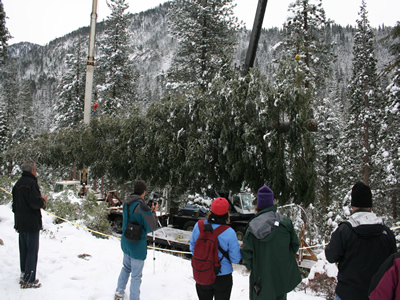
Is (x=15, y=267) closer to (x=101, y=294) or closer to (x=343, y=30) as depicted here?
(x=101, y=294)

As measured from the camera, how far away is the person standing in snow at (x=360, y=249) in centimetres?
286

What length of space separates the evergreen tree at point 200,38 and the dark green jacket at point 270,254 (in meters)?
16.6

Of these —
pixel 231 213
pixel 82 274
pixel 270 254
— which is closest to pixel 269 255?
pixel 270 254

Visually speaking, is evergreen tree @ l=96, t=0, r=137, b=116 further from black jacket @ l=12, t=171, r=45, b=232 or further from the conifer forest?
black jacket @ l=12, t=171, r=45, b=232

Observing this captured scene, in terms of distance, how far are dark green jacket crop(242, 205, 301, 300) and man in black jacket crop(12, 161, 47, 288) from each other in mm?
3105

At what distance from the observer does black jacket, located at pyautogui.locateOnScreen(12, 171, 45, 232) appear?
434 centimetres

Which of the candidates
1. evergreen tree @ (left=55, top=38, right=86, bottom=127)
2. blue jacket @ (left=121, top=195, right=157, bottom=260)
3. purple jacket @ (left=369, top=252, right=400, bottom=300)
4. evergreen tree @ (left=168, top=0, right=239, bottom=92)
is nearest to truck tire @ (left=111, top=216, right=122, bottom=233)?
evergreen tree @ (left=168, top=0, right=239, bottom=92)

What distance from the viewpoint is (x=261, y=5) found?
12.0m

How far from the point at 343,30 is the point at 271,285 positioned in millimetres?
203983

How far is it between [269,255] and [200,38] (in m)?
18.4

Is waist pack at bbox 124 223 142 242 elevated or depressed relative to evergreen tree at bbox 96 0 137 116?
depressed

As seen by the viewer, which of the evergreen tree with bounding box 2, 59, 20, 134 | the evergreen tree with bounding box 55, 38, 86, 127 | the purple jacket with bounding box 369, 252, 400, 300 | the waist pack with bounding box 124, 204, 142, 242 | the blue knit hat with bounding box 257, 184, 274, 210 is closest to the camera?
the purple jacket with bounding box 369, 252, 400, 300

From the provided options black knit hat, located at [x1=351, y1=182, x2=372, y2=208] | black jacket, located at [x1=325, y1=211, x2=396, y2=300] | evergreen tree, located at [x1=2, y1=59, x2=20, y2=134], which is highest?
evergreen tree, located at [x1=2, y1=59, x2=20, y2=134]

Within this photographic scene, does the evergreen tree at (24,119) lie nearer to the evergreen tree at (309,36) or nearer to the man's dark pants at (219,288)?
the evergreen tree at (309,36)
